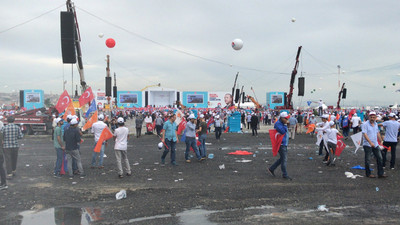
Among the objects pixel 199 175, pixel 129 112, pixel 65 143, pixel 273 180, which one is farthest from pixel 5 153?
pixel 129 112

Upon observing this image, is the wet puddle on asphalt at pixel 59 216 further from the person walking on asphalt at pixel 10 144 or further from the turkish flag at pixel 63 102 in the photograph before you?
the turkish flag at pixel 63 102

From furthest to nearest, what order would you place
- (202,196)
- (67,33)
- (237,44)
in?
(237,44), (67,33), (202,196)

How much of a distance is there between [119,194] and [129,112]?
172ft

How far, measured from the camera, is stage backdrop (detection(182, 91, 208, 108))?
71.0 metres

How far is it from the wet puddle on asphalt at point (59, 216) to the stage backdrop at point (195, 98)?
212 ft

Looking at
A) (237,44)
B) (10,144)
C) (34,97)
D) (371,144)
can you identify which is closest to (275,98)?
(34,97)

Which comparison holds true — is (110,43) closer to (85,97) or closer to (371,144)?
(85,97)

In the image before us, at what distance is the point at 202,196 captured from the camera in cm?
715

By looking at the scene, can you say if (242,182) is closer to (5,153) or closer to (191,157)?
(191,157)

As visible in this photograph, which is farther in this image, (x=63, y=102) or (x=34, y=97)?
(x=34, y=97)

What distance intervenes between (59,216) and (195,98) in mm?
65792

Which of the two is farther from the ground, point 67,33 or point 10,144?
point 67,33

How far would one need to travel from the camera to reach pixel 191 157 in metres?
13.1

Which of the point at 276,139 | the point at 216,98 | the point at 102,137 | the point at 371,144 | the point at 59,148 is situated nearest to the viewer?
the point at 371,144
